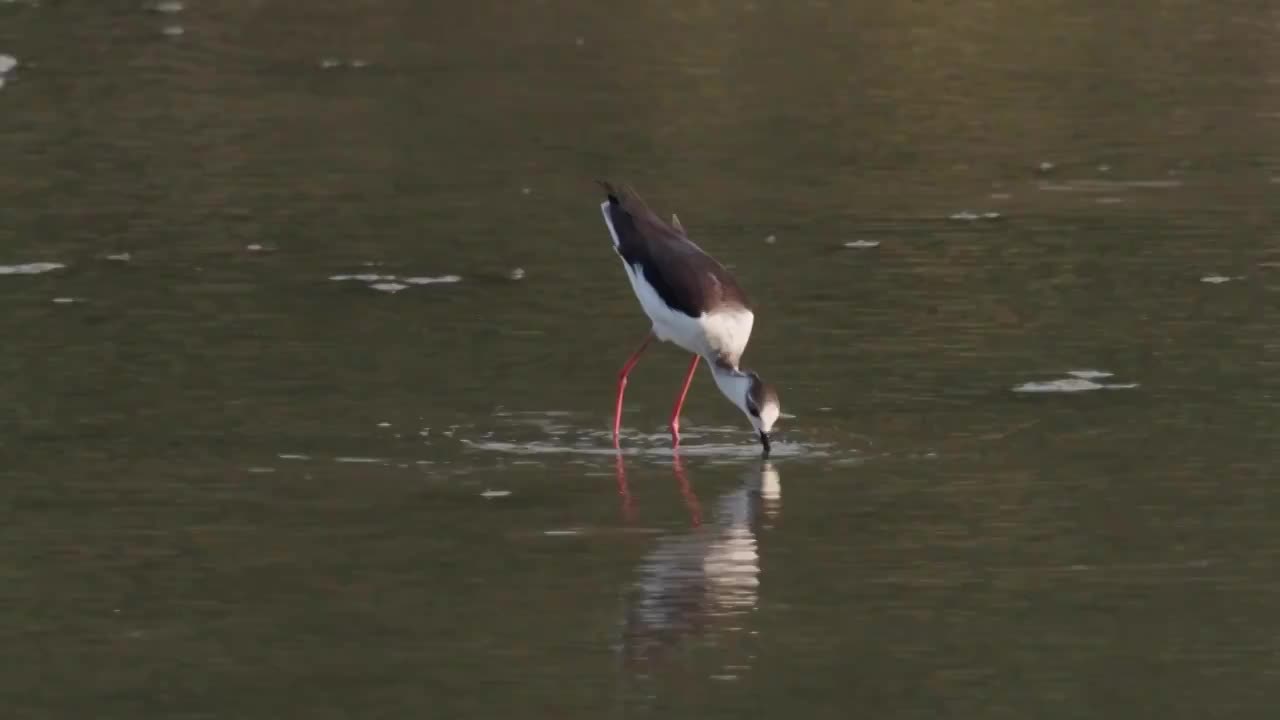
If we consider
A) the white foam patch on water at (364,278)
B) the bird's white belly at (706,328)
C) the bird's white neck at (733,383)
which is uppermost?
the bird's white belly at (706,328)

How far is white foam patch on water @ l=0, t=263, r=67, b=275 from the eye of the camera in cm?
1531

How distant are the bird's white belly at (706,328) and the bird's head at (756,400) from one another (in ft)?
0.79

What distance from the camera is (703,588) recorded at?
9039mm

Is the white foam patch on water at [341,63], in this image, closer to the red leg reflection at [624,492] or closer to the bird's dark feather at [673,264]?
the bird's dark feather at [673,264]

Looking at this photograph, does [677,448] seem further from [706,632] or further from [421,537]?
[706,632]

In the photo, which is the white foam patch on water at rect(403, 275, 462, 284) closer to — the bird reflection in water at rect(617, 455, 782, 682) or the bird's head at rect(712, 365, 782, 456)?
the bird's head at rect(712, 365, 782, 456)

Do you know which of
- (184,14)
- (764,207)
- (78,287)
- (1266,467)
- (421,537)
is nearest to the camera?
(421,537)

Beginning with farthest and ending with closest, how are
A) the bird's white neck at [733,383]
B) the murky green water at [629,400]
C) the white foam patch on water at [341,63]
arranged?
the white foam patch on water at [341,63] → the bird's white neck at [733,383] → the murky green water at [629,400]

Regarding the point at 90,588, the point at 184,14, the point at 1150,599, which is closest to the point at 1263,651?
the point at 1150,599

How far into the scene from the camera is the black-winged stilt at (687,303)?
39.5 feet

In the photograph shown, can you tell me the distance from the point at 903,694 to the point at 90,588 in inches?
103

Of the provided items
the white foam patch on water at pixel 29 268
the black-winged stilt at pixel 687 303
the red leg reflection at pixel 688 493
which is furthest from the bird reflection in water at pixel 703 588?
the white foam patch on water at pixel 29 268

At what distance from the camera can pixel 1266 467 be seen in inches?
422

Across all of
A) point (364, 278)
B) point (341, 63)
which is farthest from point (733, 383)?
point (341, 63)
